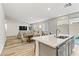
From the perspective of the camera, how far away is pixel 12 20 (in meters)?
1.34

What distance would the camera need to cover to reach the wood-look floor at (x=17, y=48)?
1.34m

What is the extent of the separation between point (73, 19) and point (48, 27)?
18.1 inches

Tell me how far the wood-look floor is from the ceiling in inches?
16.7

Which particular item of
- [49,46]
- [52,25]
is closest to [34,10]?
[52,25]

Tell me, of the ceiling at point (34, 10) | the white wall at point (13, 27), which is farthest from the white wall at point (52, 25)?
the white wall at point (13, 27)

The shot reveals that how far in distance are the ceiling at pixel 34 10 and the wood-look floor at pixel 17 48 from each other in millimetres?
424

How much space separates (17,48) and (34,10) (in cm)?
78

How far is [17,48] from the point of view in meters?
1.40

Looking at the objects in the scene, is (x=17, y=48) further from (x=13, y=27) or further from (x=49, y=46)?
(x=49, y=46)

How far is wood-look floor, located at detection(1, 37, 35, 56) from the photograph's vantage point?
134 cm

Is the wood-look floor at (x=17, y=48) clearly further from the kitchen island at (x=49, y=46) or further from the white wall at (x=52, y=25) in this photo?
the white wall at (x=52, y=25)

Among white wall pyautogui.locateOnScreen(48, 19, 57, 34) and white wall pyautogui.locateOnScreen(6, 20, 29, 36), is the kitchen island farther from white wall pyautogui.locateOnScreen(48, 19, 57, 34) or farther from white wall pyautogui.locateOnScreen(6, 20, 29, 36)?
white wall pyautogui.locateOnScreen(6, 20, 29, 36)

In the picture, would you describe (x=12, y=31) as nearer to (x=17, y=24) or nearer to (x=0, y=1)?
(x=17, y=24)

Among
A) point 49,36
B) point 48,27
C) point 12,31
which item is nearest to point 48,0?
point 48,27
